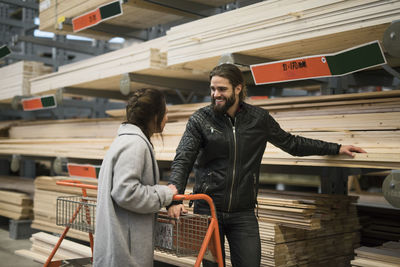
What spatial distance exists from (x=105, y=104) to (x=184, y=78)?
3.03 metres

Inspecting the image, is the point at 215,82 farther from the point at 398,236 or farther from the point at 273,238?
the point at 398,236

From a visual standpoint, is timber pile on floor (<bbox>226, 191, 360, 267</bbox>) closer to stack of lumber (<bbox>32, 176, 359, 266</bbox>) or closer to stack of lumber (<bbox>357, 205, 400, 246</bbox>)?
stack of lumber (<bbox>32, 176, 359, 266</bbox>)

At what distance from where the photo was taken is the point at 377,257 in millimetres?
3635

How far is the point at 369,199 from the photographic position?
7.00m

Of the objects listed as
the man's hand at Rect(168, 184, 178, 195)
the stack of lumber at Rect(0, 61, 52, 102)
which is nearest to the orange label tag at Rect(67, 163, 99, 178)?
the stack of lumber at Rect(0, 61, 52, 102)

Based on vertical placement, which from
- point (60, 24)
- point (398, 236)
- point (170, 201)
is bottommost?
point (398, 236)

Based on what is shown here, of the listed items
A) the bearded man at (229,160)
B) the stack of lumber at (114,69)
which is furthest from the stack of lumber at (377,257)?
the stack of lumber at (114,69)

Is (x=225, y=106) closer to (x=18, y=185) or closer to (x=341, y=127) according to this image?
(x=341, y=127)

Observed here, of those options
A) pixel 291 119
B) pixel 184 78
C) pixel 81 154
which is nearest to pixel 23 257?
pixel 81 154

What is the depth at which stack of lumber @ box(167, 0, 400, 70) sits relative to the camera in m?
3.31

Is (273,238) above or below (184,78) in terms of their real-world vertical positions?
below

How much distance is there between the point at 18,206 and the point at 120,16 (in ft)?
11.7

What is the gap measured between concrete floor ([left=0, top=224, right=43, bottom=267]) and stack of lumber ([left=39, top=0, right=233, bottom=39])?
10.8 feet

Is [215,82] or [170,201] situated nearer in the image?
[170,201]
